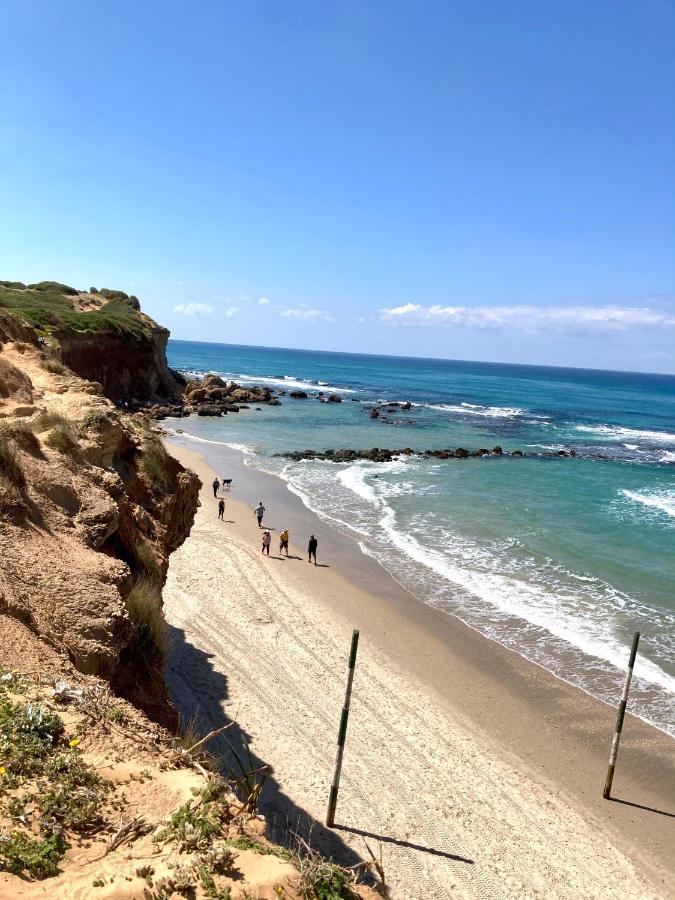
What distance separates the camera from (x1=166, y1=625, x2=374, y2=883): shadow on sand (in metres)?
8.34

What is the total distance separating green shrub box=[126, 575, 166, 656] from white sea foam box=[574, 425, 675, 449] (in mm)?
57640

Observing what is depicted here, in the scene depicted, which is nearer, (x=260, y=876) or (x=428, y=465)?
(x=260, y=876)

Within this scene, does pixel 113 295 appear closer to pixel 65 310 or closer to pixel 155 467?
pixel 65 310

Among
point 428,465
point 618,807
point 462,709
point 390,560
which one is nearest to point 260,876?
point 618,807

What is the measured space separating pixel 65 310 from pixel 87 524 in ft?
171

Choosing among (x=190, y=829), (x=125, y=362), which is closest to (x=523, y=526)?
(x=190, y=829)

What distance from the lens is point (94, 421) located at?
10758 millimetres

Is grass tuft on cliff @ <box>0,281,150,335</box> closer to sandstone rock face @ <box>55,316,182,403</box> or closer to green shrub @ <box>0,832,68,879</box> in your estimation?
sandstone rock face @ <box>55,316,182,403</box>

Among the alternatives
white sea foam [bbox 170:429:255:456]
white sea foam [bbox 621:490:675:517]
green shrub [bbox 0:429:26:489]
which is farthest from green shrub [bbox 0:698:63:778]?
white sea foam [bbox 170:429:255:456]

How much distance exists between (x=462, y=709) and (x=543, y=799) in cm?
269

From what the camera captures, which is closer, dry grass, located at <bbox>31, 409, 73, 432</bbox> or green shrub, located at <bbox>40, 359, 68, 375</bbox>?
dry grass, located at <bbox>31, 409, 73, 432</bbox>

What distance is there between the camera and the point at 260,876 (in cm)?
396

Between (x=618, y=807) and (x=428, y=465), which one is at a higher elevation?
(x=428, y=465)

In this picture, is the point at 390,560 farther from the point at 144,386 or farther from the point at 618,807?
the point at 144,386
